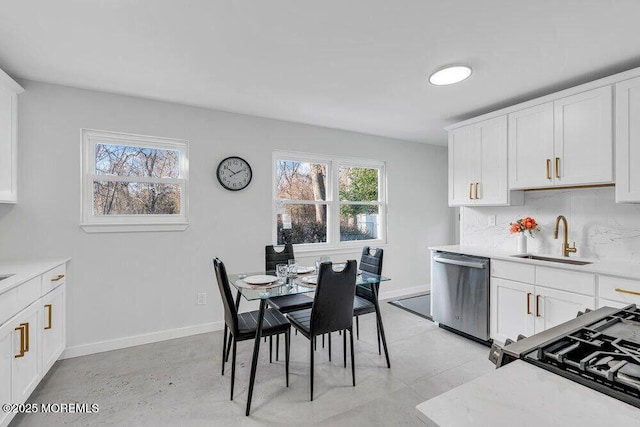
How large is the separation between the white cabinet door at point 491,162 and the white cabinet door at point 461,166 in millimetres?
72

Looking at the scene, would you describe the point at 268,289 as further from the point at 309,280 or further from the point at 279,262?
the point at 279,262

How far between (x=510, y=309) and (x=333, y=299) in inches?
70.0

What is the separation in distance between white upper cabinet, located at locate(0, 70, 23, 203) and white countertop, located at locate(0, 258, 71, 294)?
1.62 feet

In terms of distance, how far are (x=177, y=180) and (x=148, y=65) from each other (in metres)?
1.20

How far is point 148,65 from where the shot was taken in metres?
2.36

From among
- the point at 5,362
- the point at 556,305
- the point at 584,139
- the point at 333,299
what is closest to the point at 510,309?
the point at 556,305

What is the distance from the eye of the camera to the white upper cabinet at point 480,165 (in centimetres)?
309

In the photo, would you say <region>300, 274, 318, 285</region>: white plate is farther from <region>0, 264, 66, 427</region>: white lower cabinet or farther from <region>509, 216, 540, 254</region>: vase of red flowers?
<region>509, 216, 540, 254</region>: vase of red flowers

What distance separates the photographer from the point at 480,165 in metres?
3.29


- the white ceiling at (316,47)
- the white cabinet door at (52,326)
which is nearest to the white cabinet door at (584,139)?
the white ceiling at (316,47)

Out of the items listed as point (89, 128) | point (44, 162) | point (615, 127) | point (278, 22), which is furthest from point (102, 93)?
point (615, 127)

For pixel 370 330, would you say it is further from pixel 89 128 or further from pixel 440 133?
pixel 89 128

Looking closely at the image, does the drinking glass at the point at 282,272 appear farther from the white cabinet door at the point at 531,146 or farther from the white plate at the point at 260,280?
the white cabinet door at the point at 531,146

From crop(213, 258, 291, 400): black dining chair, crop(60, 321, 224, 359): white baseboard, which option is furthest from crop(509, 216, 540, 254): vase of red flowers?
crop(60, 321, 224, 359): white baseboard
